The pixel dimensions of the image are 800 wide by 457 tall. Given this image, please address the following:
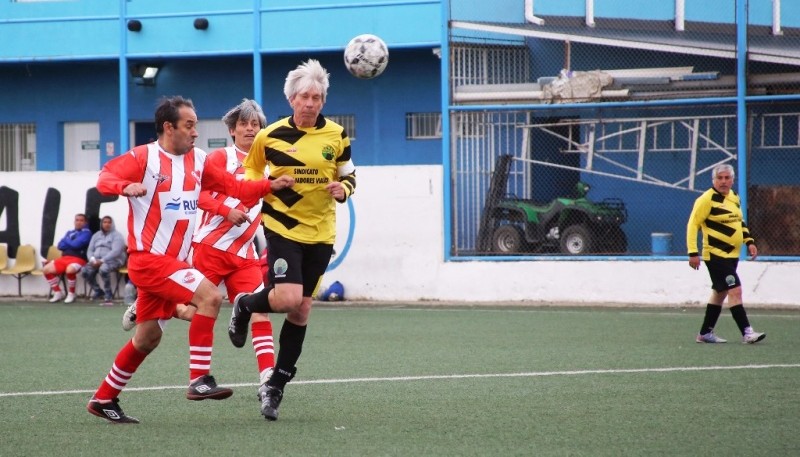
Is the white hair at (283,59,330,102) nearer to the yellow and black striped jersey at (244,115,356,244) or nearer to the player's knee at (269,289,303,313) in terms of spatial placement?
the yellow and black striped jersey at (244,115,356,244)

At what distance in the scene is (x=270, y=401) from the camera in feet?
22.8

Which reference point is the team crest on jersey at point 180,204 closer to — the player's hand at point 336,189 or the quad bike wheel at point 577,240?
the player's hand at point 336,189

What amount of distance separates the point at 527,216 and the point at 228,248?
9929 millimetres

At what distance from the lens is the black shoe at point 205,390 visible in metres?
6.96

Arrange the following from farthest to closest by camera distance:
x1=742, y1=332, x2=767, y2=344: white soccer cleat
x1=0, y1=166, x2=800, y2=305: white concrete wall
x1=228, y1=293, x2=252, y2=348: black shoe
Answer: x1=0, y1=166, x2=800, y2=305: white concrete wall
x1=742, y1=332, x2=767, y2=344: white soccer cleat
x1=228, y1=293, x2=252, y2=348: black shoe

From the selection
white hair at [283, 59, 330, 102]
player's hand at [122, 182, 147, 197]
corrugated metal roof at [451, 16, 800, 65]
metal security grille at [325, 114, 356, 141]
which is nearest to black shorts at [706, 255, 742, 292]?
corrugated metal roof at [451, 16, 800, 65]

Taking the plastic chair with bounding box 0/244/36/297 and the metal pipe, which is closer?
the metal pipe

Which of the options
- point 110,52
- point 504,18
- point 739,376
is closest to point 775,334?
point 739,376

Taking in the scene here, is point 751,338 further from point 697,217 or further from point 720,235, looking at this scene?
point 697,217

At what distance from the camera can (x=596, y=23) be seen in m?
19.0

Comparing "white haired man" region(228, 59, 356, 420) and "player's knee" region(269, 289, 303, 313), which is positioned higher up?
"white haired man" region(228, 59, 356, 420)

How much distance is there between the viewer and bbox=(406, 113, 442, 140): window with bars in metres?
25.7

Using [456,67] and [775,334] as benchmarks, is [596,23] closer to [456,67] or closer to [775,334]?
[456,67]

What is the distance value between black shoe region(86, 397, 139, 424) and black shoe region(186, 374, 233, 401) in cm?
37
